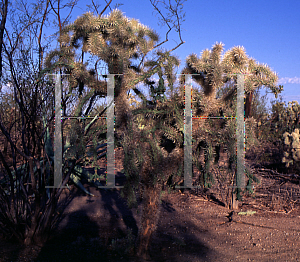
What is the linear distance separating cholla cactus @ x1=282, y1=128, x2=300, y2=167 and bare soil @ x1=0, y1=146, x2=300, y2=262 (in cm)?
89

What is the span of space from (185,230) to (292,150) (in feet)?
12.3

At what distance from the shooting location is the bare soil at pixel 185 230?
127 inches

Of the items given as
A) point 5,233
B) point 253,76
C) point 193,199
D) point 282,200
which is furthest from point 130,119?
point 282,200

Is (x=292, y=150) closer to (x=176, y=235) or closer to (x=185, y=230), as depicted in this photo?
(x=185, y=230)

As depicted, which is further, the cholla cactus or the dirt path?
the cholla cactus

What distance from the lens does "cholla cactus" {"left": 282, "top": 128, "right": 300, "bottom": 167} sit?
6500 mm

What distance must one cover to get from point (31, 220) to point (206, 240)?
2133mm

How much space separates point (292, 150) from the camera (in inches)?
259
